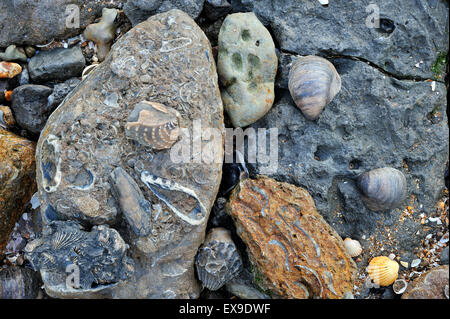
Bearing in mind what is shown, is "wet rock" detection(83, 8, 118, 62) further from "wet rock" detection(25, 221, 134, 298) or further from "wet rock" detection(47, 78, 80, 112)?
"wet rock" detection(25, 221, 134, 298)

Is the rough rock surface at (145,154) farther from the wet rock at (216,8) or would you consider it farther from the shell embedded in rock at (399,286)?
the shell embedded in rock at (399,286)

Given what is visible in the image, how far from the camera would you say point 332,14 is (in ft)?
11.1

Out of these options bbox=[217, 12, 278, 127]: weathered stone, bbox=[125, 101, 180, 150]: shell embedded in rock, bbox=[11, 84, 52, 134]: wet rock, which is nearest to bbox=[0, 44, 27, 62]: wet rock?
bbox=[11, 84, 52, 134]: wet rock

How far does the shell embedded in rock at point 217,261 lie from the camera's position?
3.14 metres

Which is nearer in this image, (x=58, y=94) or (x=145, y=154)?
(x=145, y=154)

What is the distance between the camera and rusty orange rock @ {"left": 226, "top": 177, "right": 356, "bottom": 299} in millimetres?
3035

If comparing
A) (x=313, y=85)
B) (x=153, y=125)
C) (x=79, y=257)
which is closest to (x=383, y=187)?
(x=313, y=85)

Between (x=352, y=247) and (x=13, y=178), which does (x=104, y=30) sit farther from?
(x=352, y=247)

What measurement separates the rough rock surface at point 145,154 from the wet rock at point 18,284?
2.47 feet

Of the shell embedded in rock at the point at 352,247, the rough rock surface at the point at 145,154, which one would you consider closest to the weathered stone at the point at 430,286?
the shell embedded in rock at the point at 352,247

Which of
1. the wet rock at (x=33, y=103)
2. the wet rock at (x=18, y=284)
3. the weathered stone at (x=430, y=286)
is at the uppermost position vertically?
the wet rock at (x=33, y=103)

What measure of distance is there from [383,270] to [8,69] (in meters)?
3.67

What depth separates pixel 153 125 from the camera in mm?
2752

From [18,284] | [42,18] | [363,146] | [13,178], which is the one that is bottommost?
[18,284]
